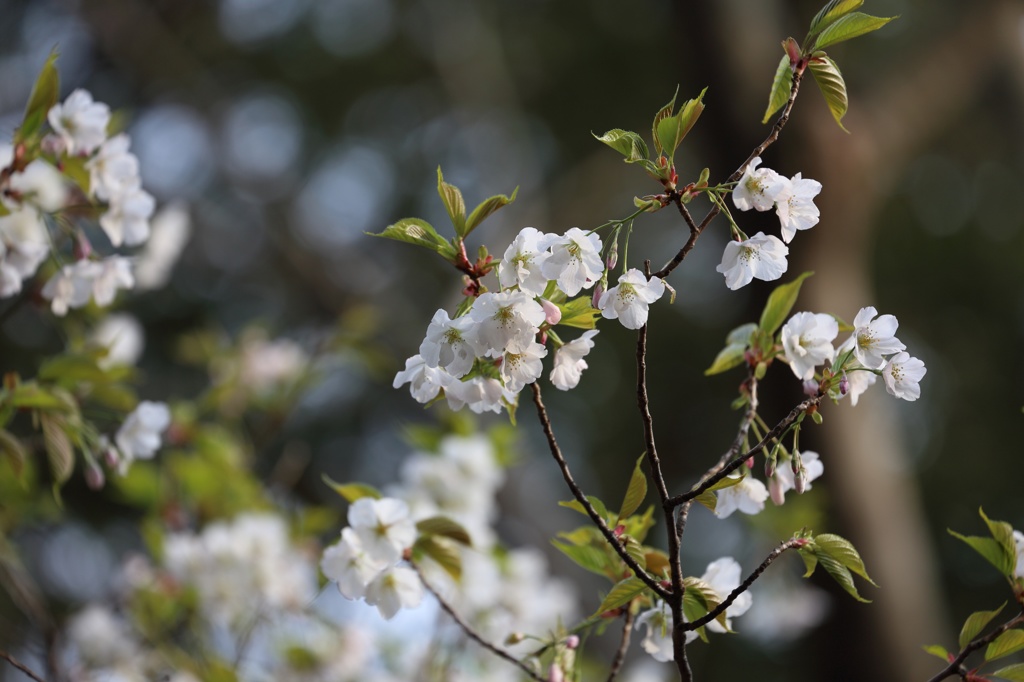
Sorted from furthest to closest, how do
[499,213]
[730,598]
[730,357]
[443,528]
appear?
1. [499,213]
2. [443,528]
3. [730,357]
4. [730,598]

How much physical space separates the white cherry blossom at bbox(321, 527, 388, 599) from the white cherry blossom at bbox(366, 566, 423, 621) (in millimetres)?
27

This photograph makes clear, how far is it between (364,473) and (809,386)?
3.90m

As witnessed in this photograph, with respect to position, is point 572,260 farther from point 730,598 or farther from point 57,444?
point 57,444

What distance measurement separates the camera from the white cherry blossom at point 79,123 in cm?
99

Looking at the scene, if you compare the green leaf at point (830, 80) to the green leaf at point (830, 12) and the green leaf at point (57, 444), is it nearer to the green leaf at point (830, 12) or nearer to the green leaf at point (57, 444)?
the green leaf at point (830, 12)

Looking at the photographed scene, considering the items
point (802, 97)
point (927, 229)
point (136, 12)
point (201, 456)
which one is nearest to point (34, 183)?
point (201, 456)

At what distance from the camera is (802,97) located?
2469mm

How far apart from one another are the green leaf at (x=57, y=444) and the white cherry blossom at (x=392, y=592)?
1.27ft

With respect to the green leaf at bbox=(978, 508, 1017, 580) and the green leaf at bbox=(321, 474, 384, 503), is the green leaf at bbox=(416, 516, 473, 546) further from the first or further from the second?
the green leaf at bbox=(978, 508, 1017, 580)

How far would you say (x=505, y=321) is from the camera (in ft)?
2.08

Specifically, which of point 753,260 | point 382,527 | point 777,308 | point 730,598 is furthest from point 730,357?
point 382,527

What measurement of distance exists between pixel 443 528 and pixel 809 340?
16.8 inches

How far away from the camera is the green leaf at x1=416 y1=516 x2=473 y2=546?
92 cm

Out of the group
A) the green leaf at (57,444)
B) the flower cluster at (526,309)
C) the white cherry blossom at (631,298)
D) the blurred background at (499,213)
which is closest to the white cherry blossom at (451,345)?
the flower cluster at (526,309)
